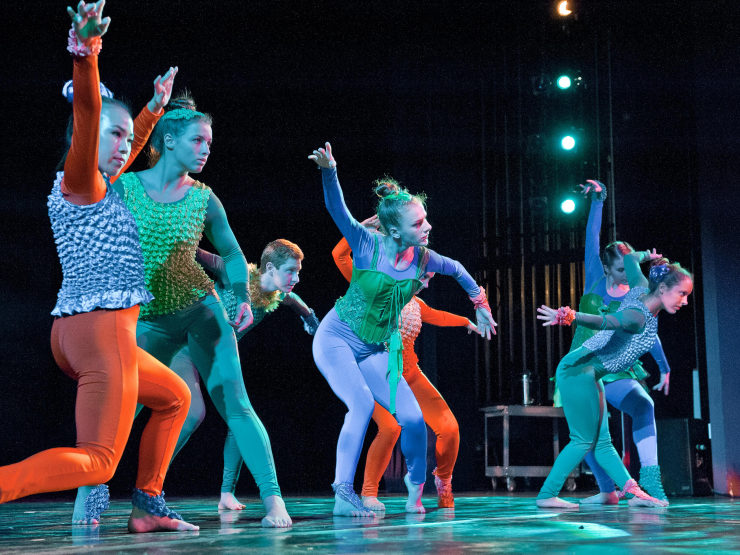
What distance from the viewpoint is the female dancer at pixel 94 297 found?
2.15 m

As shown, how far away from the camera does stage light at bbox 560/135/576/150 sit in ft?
27.1

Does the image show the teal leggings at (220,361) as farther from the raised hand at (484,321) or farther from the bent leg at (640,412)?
the bent leg at (640,412)

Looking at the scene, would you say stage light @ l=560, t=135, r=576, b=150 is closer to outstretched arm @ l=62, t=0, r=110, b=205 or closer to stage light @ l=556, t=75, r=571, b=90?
stage light @ l=556, t=75, r=571, b=90

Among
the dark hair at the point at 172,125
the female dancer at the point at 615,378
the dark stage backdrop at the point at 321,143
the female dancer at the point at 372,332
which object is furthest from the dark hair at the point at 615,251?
the dark hair at the point at 172,125

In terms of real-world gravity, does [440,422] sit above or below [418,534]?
above

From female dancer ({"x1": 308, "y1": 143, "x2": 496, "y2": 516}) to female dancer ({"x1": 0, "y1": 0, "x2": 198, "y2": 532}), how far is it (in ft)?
4.35

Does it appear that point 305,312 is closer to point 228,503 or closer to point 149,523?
point 228,503

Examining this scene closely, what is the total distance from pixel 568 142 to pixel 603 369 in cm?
405

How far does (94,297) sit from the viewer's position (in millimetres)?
2416

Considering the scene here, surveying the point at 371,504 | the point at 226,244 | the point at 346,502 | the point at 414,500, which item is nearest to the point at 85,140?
the point at 226,244

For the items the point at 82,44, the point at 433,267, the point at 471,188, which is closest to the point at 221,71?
the point at 471,188

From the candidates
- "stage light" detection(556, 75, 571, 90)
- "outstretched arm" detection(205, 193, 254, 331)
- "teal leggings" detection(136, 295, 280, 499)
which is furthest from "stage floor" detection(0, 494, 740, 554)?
"stage light" detection(556, 75, 571, 90)

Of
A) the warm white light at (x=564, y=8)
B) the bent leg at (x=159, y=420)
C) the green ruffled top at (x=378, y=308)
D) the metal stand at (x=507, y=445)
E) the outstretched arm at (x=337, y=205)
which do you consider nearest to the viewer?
the bent leg at (x=159, y=420)

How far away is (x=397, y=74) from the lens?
8242mm
